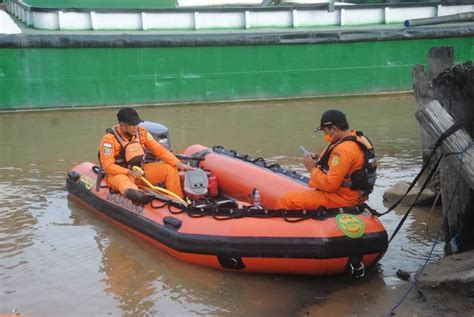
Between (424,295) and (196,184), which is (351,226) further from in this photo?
(196,184)

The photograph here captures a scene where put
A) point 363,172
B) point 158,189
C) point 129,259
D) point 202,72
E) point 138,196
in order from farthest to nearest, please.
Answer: point 202,72 < point 158,189 < point 138,196 < point 129,259 < point 363,172

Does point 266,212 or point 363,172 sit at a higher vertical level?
point 363,172

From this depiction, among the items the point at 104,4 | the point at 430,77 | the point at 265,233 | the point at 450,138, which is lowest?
the point at 265,233

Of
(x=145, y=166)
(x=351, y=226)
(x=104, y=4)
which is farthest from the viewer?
(x=104, y=4)

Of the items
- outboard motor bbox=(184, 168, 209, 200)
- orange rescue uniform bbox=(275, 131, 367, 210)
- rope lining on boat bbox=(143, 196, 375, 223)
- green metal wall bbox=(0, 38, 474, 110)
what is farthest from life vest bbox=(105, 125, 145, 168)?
green metal wall bbox=(0, 38, 474, 110)

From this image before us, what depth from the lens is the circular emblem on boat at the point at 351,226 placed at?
4719 millimetres

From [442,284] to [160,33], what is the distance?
31.0 ft

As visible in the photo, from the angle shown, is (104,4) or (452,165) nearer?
(452,165)

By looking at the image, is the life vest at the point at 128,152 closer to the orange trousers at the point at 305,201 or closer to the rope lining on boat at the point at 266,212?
the rope lining on boat at the point at 266,212

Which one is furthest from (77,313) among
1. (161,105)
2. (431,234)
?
(161,105)

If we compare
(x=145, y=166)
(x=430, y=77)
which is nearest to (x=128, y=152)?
(x=145, y=166)

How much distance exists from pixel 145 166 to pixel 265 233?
2.02 m

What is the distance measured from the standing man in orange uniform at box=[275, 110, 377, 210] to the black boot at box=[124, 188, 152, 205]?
1.36 metres

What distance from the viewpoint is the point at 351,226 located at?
473 centimetres
